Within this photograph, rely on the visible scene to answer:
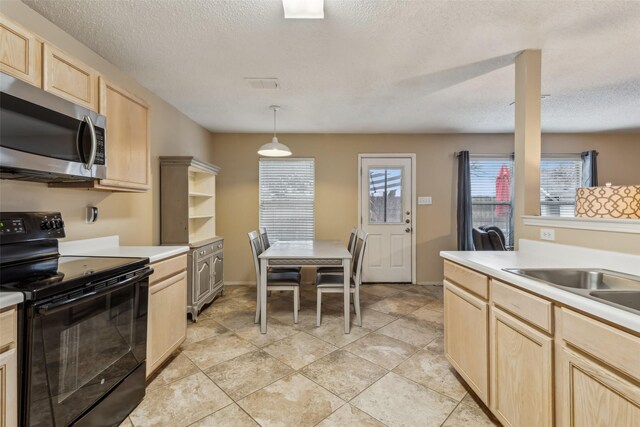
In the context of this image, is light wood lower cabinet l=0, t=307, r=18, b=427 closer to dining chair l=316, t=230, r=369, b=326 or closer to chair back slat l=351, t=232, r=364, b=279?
dining chair l=316, t=230, r=369, b=326

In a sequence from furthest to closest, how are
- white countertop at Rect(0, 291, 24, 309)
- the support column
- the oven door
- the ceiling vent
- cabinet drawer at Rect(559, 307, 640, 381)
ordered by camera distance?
1. the ceiling vent
2. the support column
3. the oven door
4. white countertop at Rect(0, 291, 24, 309)
5. cabinet drawer at Rect(559, 307, 640, 381)

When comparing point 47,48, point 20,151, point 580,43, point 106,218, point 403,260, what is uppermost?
point 580,43

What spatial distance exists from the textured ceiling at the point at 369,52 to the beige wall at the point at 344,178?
90cm

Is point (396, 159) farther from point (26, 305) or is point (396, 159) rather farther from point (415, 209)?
point (26, 305)

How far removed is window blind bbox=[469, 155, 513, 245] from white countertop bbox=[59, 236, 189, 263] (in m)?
4.22

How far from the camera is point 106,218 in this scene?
2.23m

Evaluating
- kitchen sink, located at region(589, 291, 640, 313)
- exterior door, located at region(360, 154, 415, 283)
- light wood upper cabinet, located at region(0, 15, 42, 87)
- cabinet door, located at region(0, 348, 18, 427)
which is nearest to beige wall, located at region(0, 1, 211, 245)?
light wood upper cabinet, located at region(0, 15, 42, 87)

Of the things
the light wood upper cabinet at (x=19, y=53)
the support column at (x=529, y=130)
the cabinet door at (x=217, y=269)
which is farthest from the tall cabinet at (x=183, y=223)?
the support column at (x=529, y=130)

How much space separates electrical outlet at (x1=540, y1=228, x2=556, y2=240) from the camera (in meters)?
1.87

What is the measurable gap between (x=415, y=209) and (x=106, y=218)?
3.88 metres

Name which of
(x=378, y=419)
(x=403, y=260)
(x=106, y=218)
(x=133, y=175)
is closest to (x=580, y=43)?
(x=378, y=419)

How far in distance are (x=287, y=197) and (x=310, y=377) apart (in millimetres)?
2860

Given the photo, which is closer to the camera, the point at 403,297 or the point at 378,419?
the point at 378,419

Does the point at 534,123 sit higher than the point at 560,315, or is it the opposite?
the point at 534,123
